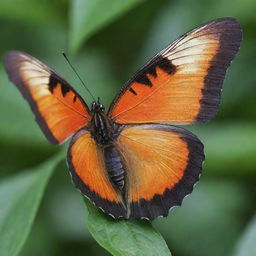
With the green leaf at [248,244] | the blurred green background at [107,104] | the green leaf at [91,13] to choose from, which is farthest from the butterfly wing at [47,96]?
the blurred green background at [107,104]

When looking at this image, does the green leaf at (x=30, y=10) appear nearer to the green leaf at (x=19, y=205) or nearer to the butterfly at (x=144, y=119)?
the green leaf at (x=19, y=205)

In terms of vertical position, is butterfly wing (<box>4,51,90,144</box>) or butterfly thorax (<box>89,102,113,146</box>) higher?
butterfly wing (<box>4,51,90,144</box>)

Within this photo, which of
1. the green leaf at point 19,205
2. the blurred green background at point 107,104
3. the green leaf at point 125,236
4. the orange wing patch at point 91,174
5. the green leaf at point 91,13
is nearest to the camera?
the green leaf at point 125,236

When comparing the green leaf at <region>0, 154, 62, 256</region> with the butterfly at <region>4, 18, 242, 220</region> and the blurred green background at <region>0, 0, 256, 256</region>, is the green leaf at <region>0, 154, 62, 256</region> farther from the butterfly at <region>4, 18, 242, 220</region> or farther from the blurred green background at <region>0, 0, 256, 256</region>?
the blurred green background at <region>0, 0, 256, 256</region>

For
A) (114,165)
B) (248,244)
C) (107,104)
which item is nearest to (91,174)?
(114,165)

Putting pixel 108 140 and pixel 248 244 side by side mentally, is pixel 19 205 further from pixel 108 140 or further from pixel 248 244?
pixel 248 244

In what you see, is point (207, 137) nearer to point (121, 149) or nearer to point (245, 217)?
point (245, 217)

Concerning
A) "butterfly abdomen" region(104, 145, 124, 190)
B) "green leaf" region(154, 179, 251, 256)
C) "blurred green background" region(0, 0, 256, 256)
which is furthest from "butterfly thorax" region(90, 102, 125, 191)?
"green leaf" region(154, 179, 251, 256)
